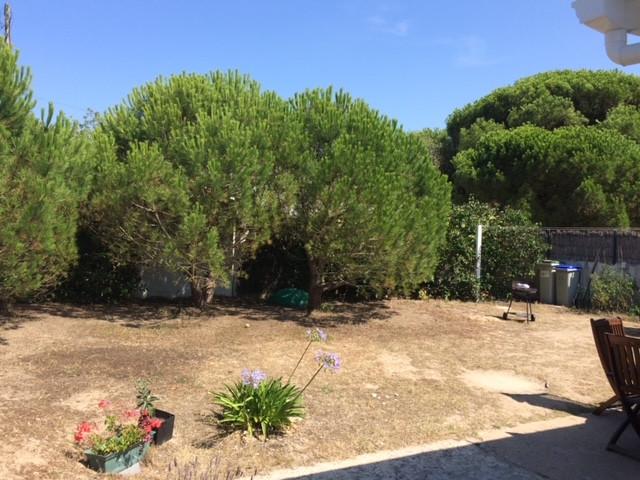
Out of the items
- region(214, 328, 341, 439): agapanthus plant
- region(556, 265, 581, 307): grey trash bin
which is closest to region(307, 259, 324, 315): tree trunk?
region(214, 328, 341, 439): agapanthus plant

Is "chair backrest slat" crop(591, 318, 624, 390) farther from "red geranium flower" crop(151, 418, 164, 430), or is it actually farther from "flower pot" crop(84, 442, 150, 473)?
"flower pot" crop(84, 442, 150, 473)

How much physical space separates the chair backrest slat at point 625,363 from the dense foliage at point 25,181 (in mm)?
6475

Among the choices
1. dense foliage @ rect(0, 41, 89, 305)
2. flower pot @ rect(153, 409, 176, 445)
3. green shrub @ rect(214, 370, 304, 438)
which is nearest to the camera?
flower pot @ rect(153, 409, 176, 445)

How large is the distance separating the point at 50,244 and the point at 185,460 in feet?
14.2

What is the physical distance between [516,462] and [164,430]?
2660 millimetres

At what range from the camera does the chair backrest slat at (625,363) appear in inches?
172

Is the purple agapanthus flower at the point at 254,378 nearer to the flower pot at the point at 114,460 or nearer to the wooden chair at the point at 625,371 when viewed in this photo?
the flower pot at the point at 114,460

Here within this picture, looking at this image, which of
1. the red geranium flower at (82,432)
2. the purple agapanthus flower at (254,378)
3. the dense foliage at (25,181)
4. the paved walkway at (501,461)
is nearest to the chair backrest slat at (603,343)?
the paved walkway at (501,461)

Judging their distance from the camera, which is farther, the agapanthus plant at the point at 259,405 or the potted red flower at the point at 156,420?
the agapanthus plant at the point at 259,405

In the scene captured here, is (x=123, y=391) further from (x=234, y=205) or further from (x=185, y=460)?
(x=234, y=205)

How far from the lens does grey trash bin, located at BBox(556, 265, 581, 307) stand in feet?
39.2

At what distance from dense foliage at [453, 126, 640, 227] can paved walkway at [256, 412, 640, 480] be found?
1241 centimetres

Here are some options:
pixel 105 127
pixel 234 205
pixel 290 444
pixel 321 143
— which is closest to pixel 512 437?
pixel 290 444

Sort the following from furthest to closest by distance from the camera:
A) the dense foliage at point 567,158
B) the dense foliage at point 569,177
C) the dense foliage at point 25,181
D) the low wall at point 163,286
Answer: the dense foliage at point 567,158, the dense foliage at point 569,177, the low wall at point 163,286, the dense foliage at point 25,181
